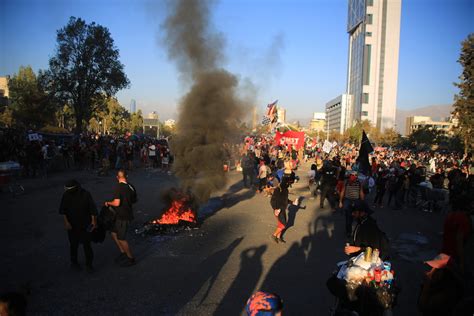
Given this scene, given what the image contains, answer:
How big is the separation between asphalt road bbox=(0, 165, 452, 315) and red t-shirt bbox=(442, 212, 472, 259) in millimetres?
949

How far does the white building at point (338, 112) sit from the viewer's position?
422ft

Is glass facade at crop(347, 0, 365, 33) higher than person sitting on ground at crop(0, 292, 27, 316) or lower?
higher

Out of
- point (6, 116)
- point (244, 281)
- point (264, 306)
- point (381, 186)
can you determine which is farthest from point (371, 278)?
point (6, 116)

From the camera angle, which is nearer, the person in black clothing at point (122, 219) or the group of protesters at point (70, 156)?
the person in black clothing at point (122, 219)

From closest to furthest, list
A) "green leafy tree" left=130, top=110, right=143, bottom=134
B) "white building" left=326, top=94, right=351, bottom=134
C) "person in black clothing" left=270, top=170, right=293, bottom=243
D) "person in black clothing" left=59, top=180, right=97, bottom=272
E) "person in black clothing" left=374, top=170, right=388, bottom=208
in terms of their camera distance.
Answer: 1. "person in black clothing" left=59, top=180, right=97, bottom=272
2. "person in black clothing" left=270, top=170, right=293, bottom=243
3. "person in black clothing" left=374, top=170, right=388, bottom=208
4. "green leafy tree" left=130, top=110, right=143, bottom=134
5. "white building" left=326, top=94, right=351, bottom=134

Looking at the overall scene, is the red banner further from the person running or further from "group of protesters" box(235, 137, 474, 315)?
the person running

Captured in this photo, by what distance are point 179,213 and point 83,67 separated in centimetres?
2663

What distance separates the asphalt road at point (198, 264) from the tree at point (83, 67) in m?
23.0

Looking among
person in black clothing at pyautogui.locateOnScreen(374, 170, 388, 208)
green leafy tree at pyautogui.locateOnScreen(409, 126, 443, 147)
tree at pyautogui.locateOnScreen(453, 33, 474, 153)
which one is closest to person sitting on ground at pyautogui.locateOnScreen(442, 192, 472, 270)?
person in black clothing at pyautogui.locateOnScreen(374, 170, 388, 208)

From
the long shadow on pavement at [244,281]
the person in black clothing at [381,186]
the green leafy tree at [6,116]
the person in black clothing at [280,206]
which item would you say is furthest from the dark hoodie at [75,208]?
the green leafy tree at [6,116]

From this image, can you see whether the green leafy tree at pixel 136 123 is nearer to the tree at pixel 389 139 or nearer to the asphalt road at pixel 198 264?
the tree at pixel 389 139

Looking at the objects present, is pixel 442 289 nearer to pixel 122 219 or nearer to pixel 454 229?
Answer: pixel 454 229

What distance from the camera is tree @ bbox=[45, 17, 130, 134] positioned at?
29969 mm

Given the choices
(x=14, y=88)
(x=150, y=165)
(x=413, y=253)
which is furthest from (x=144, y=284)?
(x=14, y=88)
